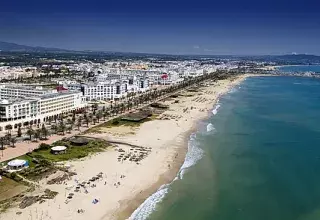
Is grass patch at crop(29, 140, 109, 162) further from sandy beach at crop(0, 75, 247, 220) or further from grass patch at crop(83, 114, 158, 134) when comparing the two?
grass patch at crop(83, 114, 158, 134)

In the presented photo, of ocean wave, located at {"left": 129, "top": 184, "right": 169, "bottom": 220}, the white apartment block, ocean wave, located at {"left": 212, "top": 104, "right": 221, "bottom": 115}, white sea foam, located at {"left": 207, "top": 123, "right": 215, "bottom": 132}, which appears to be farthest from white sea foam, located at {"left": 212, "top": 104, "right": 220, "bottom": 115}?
ocean wave, located at {"left": 129, "top": 184, "right": 169, "bottom": 220}

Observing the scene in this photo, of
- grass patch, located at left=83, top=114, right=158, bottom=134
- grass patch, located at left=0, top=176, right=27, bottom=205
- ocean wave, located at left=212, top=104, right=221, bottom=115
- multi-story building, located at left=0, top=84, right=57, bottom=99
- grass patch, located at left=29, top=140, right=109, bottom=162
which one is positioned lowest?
ocean wave, located at left=212, top=104, right=221, bottom=115

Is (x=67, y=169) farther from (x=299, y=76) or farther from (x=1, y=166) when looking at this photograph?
(x=299, y=76)

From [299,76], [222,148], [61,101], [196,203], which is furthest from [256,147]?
[299,76]

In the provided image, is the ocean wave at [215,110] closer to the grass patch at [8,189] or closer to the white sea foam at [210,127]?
the white sea foam at [210,127]

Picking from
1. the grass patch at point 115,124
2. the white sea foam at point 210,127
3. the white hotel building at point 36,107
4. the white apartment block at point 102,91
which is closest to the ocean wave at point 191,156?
the white sea foam at point 210,127

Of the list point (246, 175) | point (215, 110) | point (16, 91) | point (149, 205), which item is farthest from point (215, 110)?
point (149, 205)
